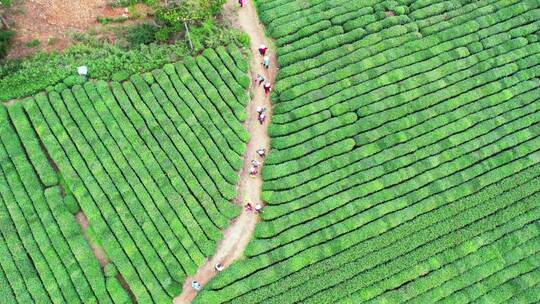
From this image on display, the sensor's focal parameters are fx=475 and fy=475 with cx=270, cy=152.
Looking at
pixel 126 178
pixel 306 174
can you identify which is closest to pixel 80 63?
pixel 126 178

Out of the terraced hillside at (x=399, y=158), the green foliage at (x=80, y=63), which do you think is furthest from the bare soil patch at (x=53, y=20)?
the terraced hillside at (x=399, y=158)

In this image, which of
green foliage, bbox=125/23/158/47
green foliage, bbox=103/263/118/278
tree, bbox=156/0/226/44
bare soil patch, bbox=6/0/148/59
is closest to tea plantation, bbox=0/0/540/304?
green foliage, bbox=103/263/118/278

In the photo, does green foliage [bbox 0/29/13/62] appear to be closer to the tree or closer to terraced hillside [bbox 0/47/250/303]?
terraced hillside [bbox 0/47/250/303]

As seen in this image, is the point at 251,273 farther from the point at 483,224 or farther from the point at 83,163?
the point at 483,224

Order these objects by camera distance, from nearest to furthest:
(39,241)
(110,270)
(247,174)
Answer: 1. (110,270)
2. (39,241)
3. (247,174)

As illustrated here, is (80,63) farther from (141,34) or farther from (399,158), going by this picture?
(399,158)

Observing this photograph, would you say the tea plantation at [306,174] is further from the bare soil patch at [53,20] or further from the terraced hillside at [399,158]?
the bare soil patch at [53,20]
